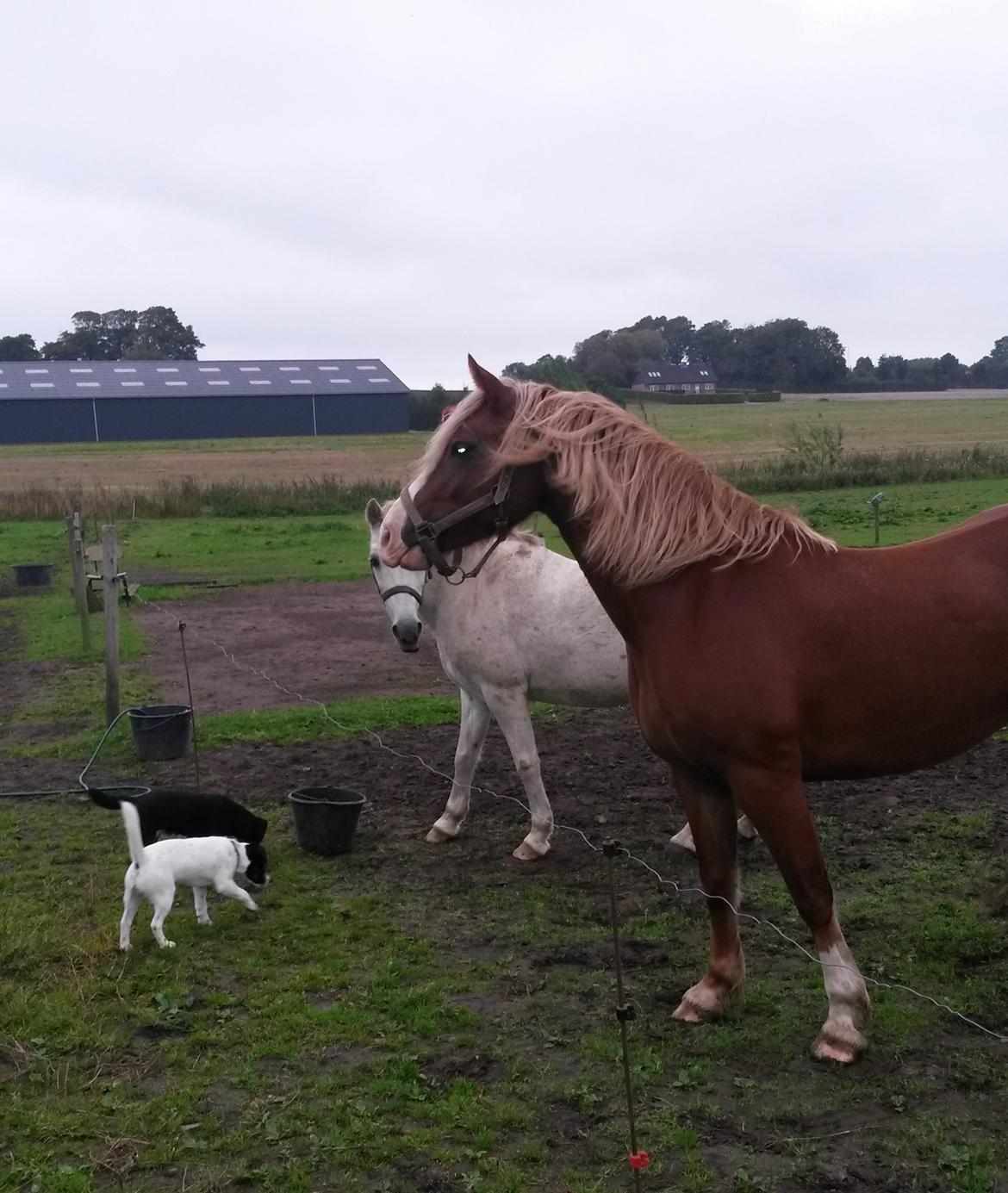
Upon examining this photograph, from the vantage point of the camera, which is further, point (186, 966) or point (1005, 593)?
point (186, 966)

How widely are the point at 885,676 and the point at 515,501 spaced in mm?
1443

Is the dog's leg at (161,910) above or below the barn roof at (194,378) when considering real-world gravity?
below

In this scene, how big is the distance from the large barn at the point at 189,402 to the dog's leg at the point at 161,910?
192 feet

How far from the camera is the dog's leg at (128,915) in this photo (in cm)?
489

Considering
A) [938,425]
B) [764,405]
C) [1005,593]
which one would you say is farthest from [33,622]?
[764,405]

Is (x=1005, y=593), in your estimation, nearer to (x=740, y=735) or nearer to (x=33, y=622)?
(x=740, y=735)

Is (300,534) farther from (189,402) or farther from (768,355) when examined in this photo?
(768,355)

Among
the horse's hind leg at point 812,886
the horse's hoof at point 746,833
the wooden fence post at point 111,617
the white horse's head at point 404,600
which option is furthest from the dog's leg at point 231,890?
the wooden fence post at point 111,617

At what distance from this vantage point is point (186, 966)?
15.7 ft

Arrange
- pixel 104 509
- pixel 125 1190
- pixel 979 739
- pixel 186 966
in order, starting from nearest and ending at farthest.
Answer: pixel 125 1190
pixel 979 739
pixel 186 966
pixel 104 509

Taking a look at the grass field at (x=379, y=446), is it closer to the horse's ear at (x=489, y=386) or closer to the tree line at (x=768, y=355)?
the tree line at (x=768, y=355)

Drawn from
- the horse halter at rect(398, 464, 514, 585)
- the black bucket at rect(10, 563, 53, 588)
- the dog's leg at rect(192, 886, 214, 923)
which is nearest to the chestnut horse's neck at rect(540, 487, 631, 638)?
the horse halter at rect(398, 464, 514, 585)

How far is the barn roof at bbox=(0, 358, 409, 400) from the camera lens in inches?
2405

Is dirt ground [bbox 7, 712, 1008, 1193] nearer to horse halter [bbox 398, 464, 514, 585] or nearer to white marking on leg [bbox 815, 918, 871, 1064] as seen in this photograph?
white marking on leg [bbox 815, 918, 871, 1064]
